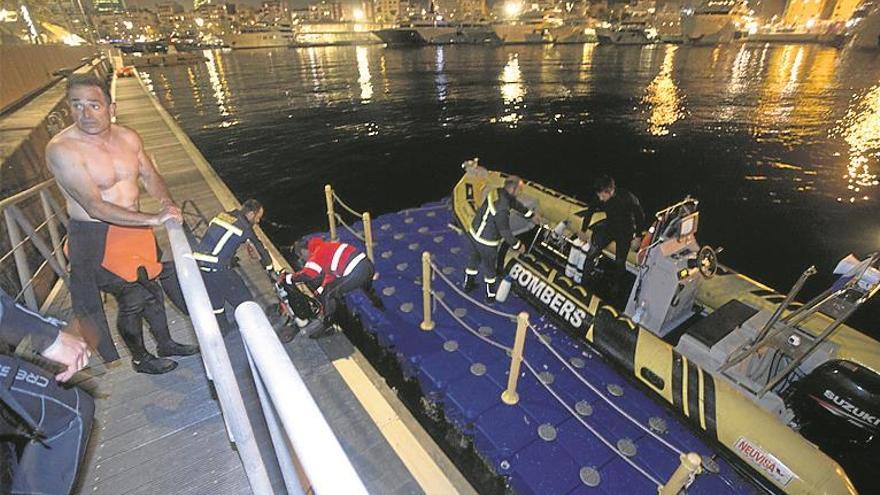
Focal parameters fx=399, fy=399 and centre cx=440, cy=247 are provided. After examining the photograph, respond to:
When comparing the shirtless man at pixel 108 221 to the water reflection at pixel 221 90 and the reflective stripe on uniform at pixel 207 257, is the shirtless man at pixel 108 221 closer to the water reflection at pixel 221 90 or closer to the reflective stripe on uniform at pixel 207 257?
the reflective stripe on uniform at pixel 207 257

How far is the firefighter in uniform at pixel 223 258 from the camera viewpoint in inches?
180

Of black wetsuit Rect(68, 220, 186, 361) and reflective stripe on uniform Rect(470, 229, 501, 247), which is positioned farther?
reflective stripe on uniform Rect(470, 229, 501, 247)

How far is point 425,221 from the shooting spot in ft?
34.4

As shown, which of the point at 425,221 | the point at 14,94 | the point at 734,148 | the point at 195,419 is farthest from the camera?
the point at 734,148

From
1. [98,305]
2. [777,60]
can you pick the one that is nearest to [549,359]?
[98,305]

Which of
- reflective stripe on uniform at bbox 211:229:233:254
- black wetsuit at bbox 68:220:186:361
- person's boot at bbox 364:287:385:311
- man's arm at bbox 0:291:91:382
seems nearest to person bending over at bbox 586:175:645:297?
person's boot at bbox 364:287:385:311

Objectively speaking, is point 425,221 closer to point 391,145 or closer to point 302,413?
point 302,413

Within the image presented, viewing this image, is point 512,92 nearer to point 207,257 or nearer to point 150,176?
point 207,257

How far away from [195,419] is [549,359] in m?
4.58

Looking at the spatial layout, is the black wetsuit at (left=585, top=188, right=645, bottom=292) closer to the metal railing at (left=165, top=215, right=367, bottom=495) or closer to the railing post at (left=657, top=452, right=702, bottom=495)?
the railing post at (left=657, top=452, right=702, bottom=495)

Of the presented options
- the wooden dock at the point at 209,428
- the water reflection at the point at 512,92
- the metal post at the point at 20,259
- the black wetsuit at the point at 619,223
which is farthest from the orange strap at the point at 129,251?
the water reflection at the point at 512,92

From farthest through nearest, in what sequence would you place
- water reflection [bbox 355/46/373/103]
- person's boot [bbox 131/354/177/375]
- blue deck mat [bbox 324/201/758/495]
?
1. water reflection [bbox 355/46/373/103]
2. blue deck mat [bbox 324/201/758/495]
3. person's boot [bbox 131/354/177/375]

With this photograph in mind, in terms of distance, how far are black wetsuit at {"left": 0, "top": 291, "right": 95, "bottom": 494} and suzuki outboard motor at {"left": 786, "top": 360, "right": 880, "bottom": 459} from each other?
7126 millimetres

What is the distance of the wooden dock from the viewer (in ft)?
8.75
